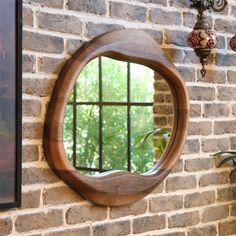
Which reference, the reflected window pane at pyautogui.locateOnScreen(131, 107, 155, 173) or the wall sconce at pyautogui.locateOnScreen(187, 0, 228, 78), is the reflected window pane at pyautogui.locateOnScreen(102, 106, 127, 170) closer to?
the reflected window pane at pyautogui.locateOnScreen(131, 107, 155, 173)

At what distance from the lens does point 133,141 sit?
2.50 m

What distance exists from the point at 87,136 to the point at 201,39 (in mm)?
735

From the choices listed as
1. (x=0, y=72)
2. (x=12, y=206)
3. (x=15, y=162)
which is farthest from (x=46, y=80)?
(x=12, y=206)

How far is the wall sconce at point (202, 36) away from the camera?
2596 millimetres

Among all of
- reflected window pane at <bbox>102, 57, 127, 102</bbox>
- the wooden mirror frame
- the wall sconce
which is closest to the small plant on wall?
the wooden mirror frame

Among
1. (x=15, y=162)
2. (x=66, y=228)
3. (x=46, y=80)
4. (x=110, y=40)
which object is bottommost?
(x=66, y=228)

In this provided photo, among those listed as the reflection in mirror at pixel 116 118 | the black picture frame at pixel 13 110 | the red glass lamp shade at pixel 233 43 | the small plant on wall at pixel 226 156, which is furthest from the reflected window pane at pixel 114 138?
the red glass lamp shade at pixel 233 43

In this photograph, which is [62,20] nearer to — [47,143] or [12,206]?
[47,143]

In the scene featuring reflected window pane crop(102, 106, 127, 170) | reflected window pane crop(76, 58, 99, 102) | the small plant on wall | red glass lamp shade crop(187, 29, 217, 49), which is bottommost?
the small plant on wall

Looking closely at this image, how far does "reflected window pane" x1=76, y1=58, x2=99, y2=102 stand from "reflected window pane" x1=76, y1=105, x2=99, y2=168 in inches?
1.6

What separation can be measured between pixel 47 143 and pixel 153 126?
0.59 metres

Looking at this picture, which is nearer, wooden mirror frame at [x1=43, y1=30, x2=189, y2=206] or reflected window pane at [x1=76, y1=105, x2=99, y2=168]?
wooden mirror frame at [x1=43, y1=30, x2=189, y2=206]

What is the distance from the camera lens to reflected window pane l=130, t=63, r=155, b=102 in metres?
2.49

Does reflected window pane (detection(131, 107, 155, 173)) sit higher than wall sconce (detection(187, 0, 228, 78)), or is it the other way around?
wall sconce (detection(187, 0, 228, 78))
